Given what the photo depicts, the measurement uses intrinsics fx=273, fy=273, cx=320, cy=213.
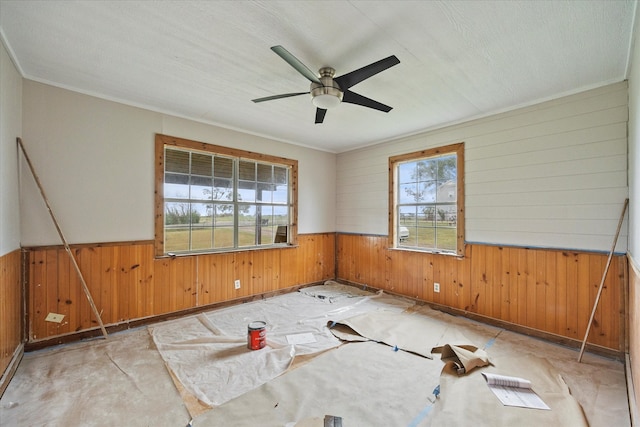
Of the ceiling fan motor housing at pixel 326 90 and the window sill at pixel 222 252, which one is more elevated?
the ceiling fan motor housing at pixel 326 90

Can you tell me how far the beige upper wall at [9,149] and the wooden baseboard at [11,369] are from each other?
3.04 feet

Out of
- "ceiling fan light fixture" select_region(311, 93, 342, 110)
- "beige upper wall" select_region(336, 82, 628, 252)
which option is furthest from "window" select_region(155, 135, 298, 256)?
"beige upper wall" select_region(336, 82, 628, 252)

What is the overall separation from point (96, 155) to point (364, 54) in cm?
304

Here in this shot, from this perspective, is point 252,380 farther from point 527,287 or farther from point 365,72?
point 527,287

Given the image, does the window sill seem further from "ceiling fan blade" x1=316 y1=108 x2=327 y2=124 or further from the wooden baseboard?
"ceiling fan blade" x1=316 y1=108 x2=327 y2=124

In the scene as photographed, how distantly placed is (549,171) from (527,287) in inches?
52.8

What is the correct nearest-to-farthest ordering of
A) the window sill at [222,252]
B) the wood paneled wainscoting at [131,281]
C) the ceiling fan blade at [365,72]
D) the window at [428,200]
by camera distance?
the ceiling fan blade at [365,72] < the wood paneled wainscoting at [131,281] < the window sill at [222,252] < the window at [428,200]

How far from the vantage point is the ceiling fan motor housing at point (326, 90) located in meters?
2.33

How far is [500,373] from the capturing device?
2.35 m

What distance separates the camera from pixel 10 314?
7.61ft

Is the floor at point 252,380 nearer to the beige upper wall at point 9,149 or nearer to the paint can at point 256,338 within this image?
the paint can at point 256,338

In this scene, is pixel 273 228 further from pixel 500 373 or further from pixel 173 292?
pixel 500 373


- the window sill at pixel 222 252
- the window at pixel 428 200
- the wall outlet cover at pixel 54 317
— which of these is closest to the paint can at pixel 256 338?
the window sill at pixel 222 252

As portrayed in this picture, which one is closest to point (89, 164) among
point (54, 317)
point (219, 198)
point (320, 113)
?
point (219, 198)
